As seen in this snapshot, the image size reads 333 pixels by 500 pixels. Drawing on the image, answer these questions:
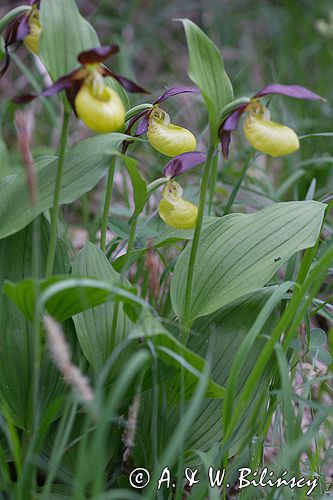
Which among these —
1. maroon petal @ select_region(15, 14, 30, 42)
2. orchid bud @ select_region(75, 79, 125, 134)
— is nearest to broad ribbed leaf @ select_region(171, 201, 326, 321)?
orchid bud @ select_region(75, 79, 125, 134)

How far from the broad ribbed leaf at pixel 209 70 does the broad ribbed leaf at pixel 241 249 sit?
243mm

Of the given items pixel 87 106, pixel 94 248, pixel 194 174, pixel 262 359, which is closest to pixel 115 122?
pixel 87 106

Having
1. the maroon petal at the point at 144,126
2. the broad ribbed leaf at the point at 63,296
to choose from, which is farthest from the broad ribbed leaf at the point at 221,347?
the maroon petal at the point at 144,126

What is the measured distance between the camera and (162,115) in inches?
44.8

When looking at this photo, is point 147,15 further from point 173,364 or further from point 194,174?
point 173,364

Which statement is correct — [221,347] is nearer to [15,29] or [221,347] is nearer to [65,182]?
[65,182]

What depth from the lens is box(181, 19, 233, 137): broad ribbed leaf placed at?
38.3 inches

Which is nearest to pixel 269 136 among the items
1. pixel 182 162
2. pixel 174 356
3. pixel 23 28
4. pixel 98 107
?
pixel 182 162

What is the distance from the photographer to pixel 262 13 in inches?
147

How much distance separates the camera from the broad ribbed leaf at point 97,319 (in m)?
1.08

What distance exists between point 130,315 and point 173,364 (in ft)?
0.35

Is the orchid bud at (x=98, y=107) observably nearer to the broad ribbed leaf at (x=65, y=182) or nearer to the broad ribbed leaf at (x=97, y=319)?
the broad ribbed leaf at (x=65, y=182)

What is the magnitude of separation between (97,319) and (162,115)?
1.28ft

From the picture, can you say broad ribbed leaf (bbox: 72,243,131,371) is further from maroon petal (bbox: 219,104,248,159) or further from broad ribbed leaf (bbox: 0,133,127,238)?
maroon petal (bbox: 219,104,248,159)
